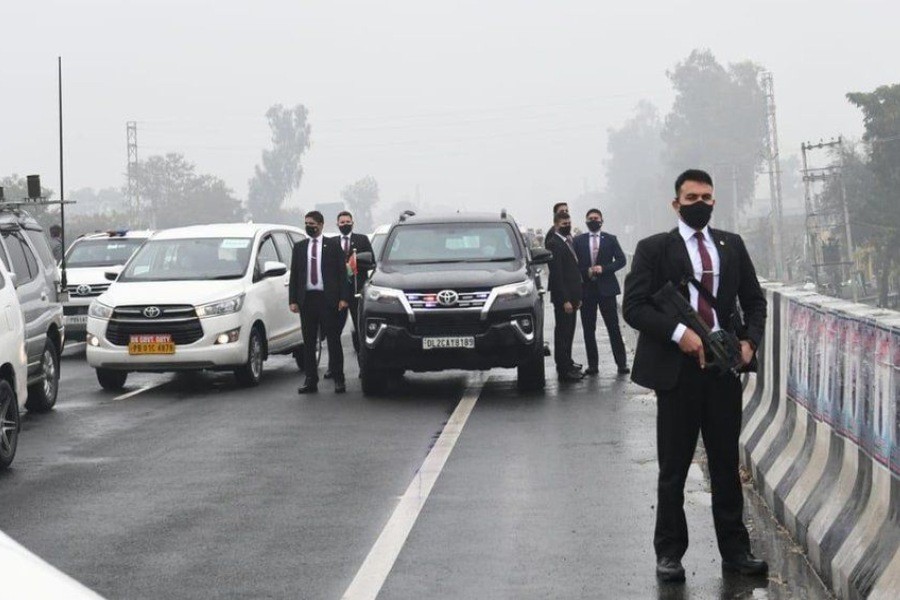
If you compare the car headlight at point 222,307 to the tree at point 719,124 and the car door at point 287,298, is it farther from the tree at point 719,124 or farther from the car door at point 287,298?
the tree at point 719,124

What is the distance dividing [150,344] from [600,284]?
5.05 metres

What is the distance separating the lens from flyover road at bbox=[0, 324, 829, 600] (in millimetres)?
7742

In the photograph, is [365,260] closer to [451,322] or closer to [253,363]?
[451,322]

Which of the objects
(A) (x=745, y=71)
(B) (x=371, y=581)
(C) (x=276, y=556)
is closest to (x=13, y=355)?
(C) (x=276, y=556)

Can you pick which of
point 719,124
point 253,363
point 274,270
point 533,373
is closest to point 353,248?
point 274,270

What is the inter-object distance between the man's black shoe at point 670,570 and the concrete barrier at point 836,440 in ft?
2.09

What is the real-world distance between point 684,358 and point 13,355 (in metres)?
6.49

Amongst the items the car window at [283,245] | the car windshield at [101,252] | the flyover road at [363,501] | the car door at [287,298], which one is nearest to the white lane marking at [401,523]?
the flyover road at [363,501]

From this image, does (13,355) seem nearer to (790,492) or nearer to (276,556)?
(276,556)

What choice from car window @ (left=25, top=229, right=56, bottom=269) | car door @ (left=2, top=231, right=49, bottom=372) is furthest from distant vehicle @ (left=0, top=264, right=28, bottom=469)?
car window @ (left=25, top=229, right=56, bottom=269)

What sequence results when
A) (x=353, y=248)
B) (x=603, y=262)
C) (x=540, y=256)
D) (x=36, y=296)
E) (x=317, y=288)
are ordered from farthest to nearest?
(x=353, y=248) < (x=603, y=262) < (x=317, y=288) < (x=540, y=256) < (x=36, y=296)

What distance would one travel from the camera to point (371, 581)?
7.71 m

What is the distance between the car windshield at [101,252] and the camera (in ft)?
85.1

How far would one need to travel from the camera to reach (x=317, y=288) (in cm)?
1705
